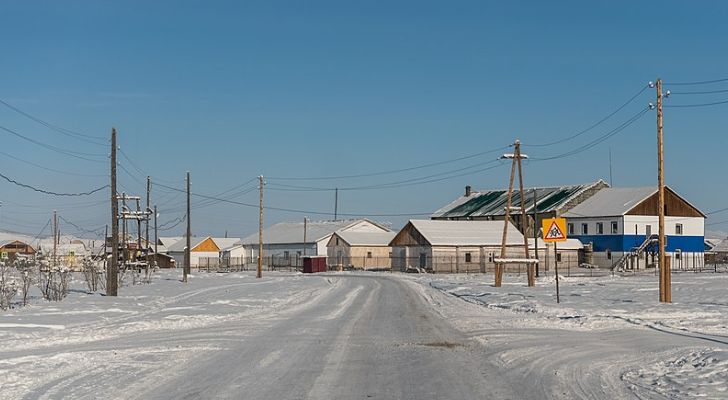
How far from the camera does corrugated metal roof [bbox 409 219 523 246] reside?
87.8m

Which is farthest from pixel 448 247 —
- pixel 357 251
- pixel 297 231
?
pixel 297 231

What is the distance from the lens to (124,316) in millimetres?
24516

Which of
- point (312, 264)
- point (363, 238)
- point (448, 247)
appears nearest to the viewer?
point (312, 264)

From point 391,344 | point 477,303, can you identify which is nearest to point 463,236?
point 477,303

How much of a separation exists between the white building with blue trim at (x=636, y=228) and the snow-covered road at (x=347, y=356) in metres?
72.1

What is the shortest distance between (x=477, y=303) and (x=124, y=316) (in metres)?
13.5

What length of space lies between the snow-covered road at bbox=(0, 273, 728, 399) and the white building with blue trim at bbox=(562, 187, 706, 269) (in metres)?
72.1

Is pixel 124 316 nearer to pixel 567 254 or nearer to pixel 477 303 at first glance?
pixel 477 303

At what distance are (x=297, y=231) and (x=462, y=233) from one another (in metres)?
36.3

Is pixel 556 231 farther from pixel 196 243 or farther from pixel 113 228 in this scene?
pixel 196 243

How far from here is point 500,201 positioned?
116 metres

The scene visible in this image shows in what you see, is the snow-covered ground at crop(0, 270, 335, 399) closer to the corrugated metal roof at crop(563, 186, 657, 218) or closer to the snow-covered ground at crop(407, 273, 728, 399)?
the snow-covered ground at crop(407, 273, 728, 399)

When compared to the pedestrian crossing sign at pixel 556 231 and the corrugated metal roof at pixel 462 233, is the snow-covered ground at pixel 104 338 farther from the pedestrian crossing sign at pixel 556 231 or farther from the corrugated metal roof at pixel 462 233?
the corrugated metal roof at pixel 462 233

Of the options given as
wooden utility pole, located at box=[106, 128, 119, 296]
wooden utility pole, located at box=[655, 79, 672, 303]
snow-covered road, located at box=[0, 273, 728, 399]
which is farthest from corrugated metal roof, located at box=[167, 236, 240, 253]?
snow-covered road, located at box=[0, 273, 728, 399]
